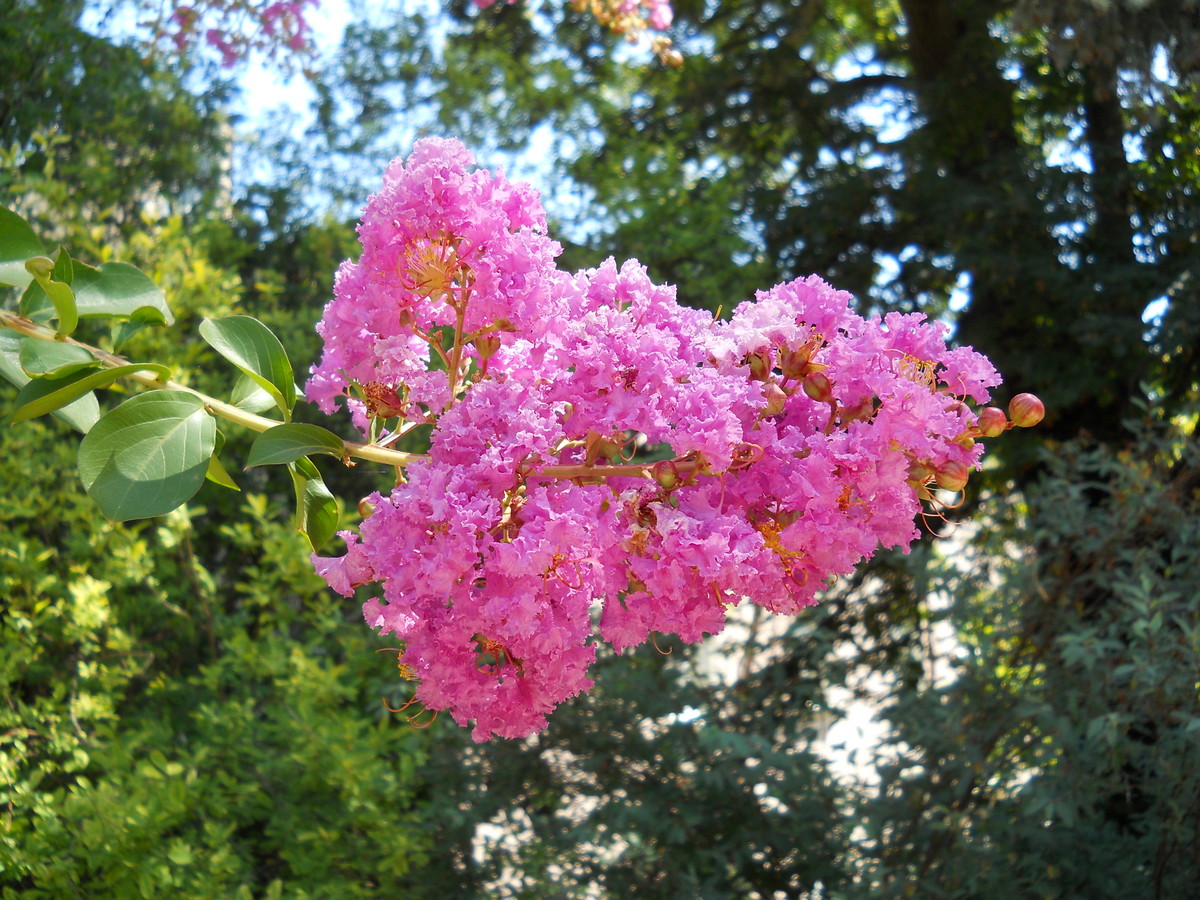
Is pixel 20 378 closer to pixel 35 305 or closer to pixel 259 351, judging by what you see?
pixel 35 305

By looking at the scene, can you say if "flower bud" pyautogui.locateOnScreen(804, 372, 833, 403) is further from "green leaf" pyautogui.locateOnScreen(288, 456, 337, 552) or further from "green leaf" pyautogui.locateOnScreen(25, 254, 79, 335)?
"green leaf" pyautogui.locateOnScreen(25, 254, 79, 335)

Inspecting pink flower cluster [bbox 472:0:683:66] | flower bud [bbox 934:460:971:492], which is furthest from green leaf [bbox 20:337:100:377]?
pink flower cluster [bbox 472:0:683:66]

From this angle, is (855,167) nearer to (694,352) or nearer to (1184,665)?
(1184,665)

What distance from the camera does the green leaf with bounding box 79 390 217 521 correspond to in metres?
0.80

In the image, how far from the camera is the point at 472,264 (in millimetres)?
975

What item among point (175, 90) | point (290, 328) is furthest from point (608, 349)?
point (175, 90)

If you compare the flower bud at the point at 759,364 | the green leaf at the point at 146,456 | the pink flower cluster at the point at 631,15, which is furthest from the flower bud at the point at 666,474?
the pink flower cluster at the point at 631,15

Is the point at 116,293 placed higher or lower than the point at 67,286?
higher

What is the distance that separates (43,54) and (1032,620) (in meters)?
4.34

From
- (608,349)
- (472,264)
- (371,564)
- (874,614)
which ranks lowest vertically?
(371,564)

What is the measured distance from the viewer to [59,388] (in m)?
0.87

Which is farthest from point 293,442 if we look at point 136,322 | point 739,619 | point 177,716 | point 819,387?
point 739,619

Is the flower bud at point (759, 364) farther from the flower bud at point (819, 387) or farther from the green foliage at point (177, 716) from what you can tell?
the green foliage at point (177, 716)

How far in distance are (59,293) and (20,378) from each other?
10 cm
